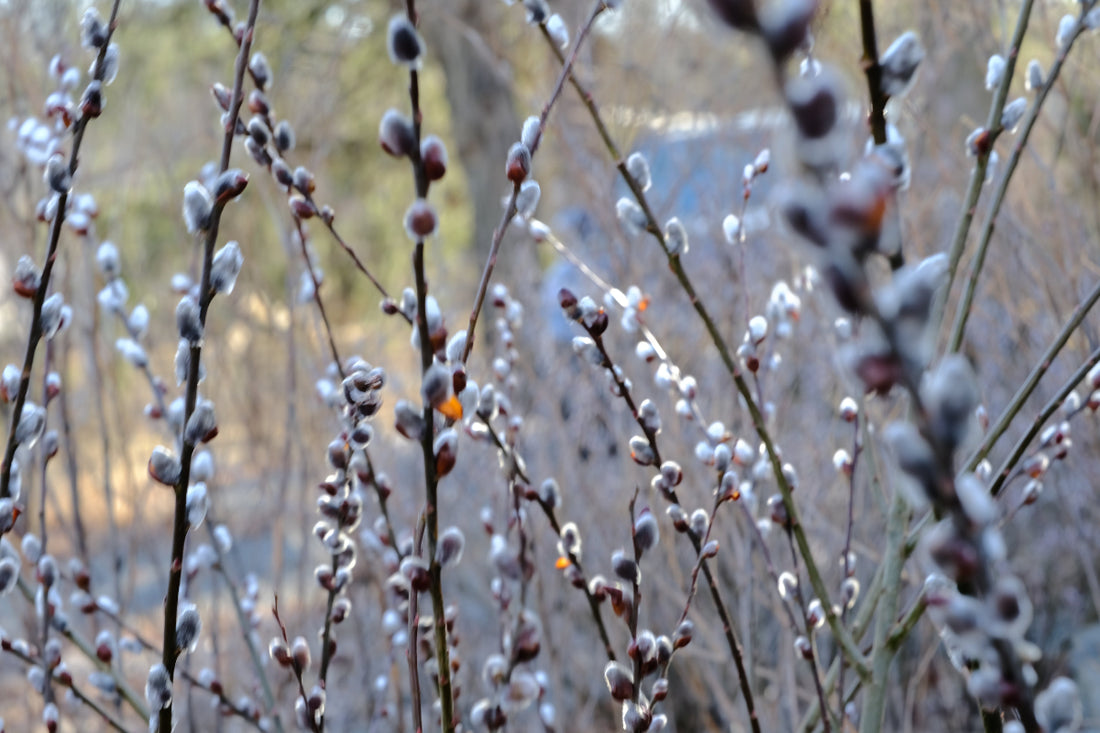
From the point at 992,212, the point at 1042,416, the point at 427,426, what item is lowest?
the point at 427,426

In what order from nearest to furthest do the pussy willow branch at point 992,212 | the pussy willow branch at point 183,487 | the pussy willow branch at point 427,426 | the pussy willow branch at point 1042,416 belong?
the pussy willow branch at point 427,426 < the pussy willow branch at point 183,487 < the pussy willow branch at point 1042,416 < the pussy willow branch at point 992,212

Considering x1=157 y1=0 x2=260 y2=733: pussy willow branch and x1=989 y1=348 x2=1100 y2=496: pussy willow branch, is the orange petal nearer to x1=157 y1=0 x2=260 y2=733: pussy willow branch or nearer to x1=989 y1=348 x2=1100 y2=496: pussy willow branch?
x1=157 y1=0 x2=260 y2=733: pussy willow branch

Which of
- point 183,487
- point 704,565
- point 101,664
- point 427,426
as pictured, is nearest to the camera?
point 427,426

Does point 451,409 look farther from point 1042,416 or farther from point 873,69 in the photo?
point 1042,416

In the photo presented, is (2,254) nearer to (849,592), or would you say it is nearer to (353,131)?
(849,592)

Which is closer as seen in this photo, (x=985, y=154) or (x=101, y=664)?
(x=985, y=154)

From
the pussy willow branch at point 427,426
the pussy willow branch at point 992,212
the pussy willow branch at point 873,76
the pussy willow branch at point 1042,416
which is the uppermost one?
the pussy willow branch at point 992,212

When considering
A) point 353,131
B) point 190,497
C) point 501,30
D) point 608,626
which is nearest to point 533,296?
point 608,626

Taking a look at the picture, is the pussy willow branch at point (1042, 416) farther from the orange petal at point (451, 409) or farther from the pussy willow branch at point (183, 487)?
the pussy willow branch at point (183, 487)

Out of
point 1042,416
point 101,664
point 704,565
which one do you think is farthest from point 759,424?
point 101,664

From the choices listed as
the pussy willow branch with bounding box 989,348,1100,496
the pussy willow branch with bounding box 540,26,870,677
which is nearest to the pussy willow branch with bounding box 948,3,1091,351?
the pussy willow branch with bounding box 989,348,1100,496

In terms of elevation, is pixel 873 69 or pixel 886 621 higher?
pixel 873 69

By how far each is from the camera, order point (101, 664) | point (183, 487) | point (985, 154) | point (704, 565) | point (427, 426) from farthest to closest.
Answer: point (101, 664), point (985, 154), point (704, 565), point (183, 487), point (427, 426)

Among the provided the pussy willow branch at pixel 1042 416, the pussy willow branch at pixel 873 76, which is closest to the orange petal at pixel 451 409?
the pussy willow branch at pixel 873 76
